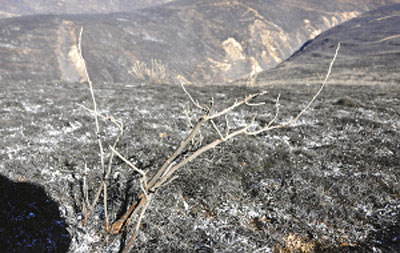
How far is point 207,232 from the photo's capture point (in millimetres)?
3307

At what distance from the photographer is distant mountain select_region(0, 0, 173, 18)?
66.3 meters

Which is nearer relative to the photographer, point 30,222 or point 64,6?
point 30,222

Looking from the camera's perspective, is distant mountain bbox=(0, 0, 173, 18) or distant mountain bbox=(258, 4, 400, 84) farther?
distant mountain bbox=(0, 0, 173, 18)

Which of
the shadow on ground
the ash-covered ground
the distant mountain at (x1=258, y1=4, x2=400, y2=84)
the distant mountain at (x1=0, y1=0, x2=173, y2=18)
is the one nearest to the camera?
the shadow on ground

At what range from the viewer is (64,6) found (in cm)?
7494

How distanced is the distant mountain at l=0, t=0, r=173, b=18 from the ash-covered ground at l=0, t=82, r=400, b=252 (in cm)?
7818

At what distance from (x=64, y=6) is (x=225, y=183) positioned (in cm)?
9287

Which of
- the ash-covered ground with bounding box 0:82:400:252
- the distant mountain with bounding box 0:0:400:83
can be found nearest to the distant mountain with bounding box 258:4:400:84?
the distant mountain with bounding box 0:0:400:83

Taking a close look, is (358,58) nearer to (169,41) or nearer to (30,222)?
(169,41)

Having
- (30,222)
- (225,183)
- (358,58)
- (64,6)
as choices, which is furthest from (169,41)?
(64,6)

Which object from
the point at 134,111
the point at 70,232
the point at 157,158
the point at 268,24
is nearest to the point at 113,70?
the point at 134,111

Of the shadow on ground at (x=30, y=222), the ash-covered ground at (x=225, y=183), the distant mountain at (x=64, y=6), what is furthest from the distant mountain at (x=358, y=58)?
the distant mountain at (x=64, y=6)

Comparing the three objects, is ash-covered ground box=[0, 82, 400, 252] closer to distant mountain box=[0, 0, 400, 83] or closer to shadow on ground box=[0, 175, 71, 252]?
shadow on ground box=[0, 175, 71, 252]

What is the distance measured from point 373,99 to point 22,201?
44.3ft
